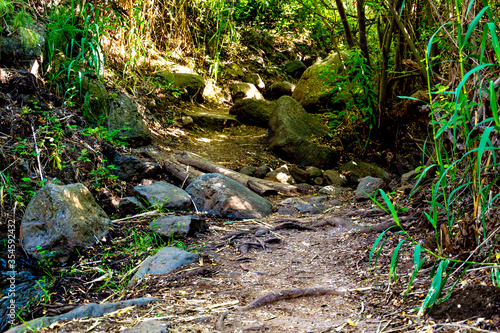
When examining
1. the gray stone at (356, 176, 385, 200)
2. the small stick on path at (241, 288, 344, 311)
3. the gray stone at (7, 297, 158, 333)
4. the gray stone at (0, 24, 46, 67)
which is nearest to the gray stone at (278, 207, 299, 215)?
the gray stone at (356, 176, 385, 200)

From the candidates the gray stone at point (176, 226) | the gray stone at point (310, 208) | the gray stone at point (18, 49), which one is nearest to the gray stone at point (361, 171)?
the gray stone at point (310, 208)

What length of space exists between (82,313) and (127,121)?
3.72 m

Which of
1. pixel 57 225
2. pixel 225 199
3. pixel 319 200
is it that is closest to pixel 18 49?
pixel 57 225

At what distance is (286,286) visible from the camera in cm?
239

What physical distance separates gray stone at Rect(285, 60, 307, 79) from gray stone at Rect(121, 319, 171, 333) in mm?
9789

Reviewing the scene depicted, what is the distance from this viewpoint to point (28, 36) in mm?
4199

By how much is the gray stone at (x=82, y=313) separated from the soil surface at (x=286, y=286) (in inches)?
2.5

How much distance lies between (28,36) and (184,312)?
368cm

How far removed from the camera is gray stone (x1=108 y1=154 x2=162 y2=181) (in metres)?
4.66

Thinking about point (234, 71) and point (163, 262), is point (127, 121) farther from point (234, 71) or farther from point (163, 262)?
point (234, 71)

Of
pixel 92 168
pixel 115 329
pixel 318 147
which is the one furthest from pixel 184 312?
pixel 318 147

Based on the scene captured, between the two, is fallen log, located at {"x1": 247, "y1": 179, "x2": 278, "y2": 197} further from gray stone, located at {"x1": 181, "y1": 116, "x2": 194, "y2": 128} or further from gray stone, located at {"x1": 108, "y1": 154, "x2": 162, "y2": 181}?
gray stone, located at {"x1": 181, "y1": 116, "x2": 194, "y2": 128}

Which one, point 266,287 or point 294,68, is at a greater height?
point 294,68

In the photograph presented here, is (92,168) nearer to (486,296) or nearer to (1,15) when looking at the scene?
(1,15)
